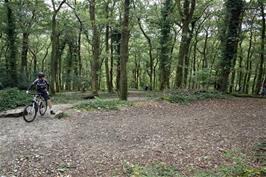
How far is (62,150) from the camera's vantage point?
236 inches

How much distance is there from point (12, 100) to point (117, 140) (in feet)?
26.6

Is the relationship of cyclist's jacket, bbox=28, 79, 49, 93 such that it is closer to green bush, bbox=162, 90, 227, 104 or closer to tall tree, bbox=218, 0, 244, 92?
green bush, bbox=162, 90, 227, 104

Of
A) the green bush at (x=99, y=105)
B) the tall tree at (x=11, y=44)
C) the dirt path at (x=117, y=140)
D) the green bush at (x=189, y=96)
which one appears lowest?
the dirt path at (x=117, y=140)

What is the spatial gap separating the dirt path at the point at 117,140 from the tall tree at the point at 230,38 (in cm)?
701

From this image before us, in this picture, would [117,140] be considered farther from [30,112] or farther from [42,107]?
[42,107]

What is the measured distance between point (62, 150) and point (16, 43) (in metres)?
16.7

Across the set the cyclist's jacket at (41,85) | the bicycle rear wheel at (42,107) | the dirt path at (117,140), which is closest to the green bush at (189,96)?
the dirt path at (117,140)

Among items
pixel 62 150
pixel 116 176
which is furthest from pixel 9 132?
pixel 116 176

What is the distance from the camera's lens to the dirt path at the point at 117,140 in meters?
5.26

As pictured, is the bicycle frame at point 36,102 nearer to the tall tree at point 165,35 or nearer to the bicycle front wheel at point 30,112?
the bicycle front wheel at point 30,112

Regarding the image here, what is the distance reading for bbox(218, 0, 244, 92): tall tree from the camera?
56.1 ft

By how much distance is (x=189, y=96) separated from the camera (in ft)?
47.4

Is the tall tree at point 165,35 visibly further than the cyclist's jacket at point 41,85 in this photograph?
Yes

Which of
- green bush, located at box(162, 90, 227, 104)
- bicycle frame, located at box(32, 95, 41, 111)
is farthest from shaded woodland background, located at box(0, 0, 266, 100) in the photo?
bicycle frame, located at box(32, 95, 41, 111)
